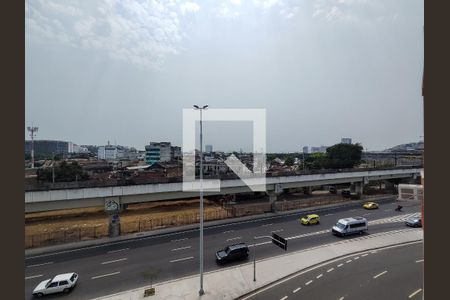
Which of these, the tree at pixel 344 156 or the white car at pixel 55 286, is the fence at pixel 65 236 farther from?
the tree at pixel 344 156

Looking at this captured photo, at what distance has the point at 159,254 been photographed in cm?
2052

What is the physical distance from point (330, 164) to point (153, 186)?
51025 millimetres

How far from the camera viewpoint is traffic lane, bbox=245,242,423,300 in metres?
14.1

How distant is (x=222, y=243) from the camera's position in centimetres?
2283

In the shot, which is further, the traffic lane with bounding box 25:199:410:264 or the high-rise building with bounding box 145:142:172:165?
the high-rise building with bounding box 145:142:172:165

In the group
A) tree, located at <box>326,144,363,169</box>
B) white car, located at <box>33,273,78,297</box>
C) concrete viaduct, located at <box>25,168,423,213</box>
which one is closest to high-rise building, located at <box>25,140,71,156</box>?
concrete viaduct, located at <box>25,168,423,213</box>

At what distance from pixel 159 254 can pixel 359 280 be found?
47.9ft

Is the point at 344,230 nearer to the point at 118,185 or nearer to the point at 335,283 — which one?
the point at 335,283

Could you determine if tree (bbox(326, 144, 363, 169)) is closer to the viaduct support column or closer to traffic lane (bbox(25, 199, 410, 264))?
traffic lane (bbox(25, 199, 410, 264))

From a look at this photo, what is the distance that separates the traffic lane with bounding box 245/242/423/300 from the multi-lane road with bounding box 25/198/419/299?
13.3 feet

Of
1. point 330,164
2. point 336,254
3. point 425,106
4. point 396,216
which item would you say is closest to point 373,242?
point 336,254

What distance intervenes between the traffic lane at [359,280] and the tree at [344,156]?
46.1 metres

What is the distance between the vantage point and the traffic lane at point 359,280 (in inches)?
555

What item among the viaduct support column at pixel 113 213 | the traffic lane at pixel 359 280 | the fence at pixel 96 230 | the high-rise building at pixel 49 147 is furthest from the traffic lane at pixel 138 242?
the high-rise building at pixel 49 147
